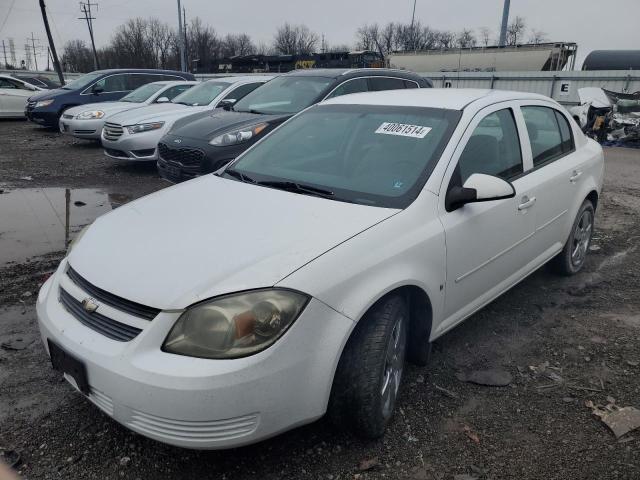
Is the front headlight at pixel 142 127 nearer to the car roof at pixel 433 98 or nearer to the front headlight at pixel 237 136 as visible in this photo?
the front headlight at pixel 237 136

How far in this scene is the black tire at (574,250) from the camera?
4402 mm

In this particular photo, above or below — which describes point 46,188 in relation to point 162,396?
below

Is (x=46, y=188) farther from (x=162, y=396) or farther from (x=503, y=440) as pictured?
(x=503, y=440)

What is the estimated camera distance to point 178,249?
2.31 metres

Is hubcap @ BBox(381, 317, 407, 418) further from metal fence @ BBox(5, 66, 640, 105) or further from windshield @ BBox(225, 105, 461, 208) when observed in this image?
metal fence @ BBox(5, 66, 640, 105)

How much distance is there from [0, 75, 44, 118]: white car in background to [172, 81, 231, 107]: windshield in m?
10.1

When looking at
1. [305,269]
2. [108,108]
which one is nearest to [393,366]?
[305,269]

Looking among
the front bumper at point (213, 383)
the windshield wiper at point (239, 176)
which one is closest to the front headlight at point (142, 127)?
the windshield wiper at point (239, 176)

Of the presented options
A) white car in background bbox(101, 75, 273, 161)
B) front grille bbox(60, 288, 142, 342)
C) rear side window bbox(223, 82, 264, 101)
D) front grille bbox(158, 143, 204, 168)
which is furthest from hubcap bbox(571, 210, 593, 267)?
rear side window bbox(223, 82, 264, 101)

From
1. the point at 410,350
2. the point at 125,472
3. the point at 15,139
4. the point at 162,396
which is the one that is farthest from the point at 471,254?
the point at 15,139

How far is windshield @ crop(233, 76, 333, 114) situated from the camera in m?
7.13

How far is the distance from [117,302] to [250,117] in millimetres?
5270

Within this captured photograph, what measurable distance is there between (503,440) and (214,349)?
1.54 metres

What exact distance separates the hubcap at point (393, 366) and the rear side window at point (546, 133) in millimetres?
1842
